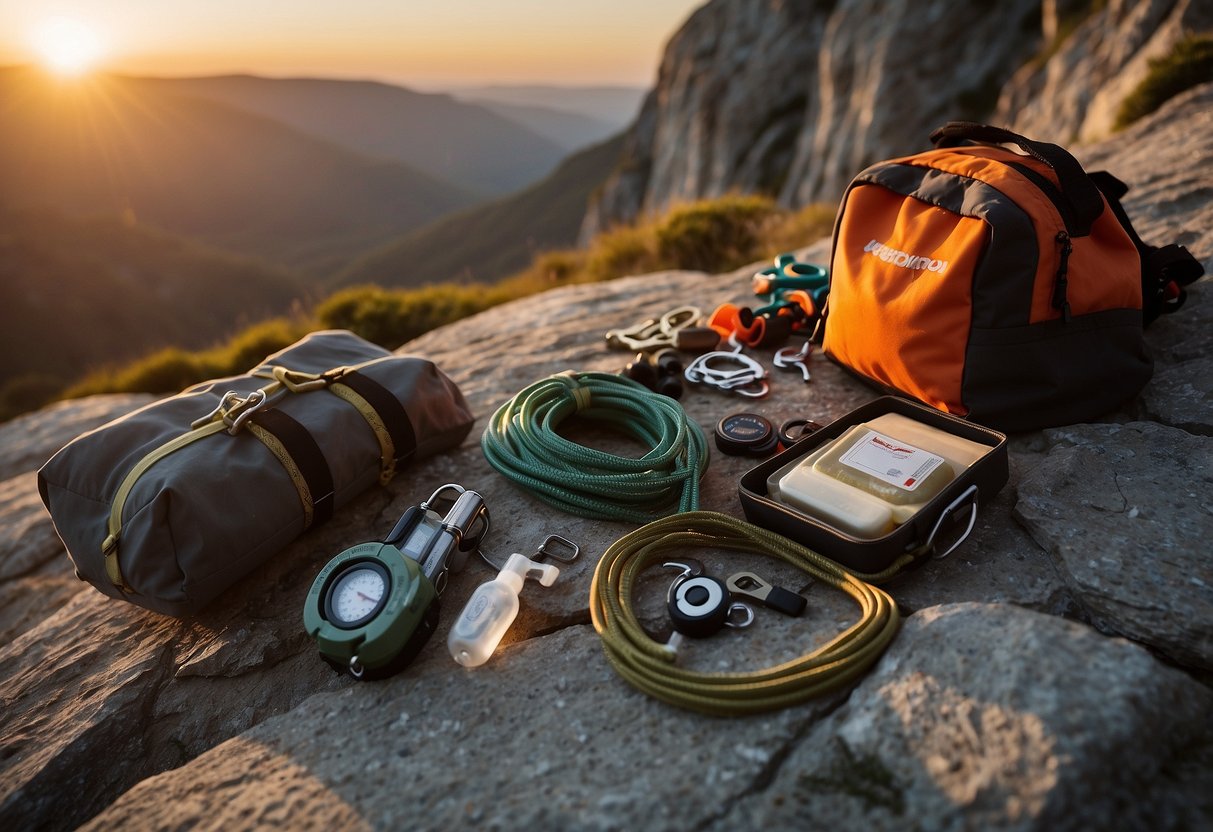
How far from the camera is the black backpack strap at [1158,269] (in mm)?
3348

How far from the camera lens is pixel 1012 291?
2.85 m

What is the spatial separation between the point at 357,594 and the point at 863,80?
78.3 feet

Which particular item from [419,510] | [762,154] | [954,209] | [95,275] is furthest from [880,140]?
[95,275]

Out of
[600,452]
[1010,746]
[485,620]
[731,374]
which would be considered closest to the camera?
[1010,746]

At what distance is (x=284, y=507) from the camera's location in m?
2.88

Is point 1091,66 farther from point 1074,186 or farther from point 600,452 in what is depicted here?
point 600,452

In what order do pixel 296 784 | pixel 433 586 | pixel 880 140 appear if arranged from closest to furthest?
pixel 296 784 < pixel 433 586 < pixel 880 140

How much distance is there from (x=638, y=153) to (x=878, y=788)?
1689 inches

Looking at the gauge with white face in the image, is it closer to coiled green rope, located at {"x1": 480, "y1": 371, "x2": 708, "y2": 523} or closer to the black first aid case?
coiled green rope, located at {"x1": 480, "y1": 371, "x2": 708, "y2": 523}

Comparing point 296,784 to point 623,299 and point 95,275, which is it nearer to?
point 623,299

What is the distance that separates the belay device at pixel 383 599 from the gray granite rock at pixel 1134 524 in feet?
6.77

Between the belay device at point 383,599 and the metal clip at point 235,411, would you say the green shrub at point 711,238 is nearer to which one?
the metal clip at point 235,411

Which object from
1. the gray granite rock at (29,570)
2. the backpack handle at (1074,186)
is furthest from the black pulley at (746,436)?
the gray granite rock at (29,570)

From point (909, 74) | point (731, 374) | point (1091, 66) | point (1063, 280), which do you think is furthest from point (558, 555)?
point (909, 74)
